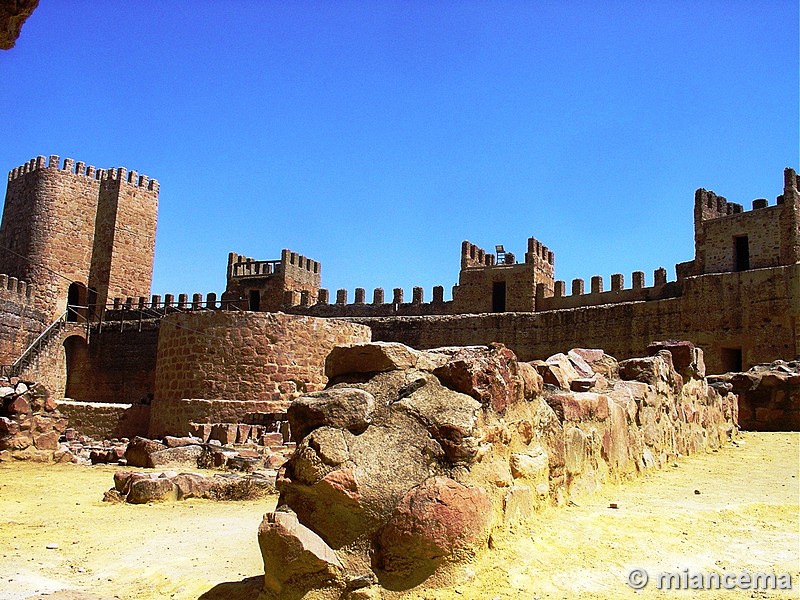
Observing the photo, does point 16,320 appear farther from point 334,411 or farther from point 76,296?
point 334,411

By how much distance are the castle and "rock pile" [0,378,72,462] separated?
9.71ft

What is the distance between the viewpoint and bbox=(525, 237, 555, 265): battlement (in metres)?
27.8

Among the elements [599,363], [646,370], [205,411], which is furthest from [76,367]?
[646,370]

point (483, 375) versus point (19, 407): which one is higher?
point (483, 375)

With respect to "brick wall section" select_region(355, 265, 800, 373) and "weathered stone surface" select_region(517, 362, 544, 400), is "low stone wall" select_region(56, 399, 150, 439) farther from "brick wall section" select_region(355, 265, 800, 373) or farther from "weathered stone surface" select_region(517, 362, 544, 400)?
"weathered stone surface" select_region(517, 362, 544, 400)

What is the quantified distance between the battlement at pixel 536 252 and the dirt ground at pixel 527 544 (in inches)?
A: 843

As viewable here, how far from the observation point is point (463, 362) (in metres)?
3.74

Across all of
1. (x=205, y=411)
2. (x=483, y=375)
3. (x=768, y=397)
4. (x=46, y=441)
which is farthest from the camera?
(x=205, y=411)

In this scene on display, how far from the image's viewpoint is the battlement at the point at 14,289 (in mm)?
26156

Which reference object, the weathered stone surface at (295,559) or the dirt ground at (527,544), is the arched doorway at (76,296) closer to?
the dirt ground at (527,544)

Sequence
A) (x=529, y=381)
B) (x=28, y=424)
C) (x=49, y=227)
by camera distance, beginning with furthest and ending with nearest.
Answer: (x=49, y=227)
(x=28, y=424)
(x=529, y=381)

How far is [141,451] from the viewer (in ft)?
31.9

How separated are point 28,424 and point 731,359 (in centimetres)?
1650

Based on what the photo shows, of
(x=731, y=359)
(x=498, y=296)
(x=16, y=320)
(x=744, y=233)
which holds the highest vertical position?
(x=744, y=233)
